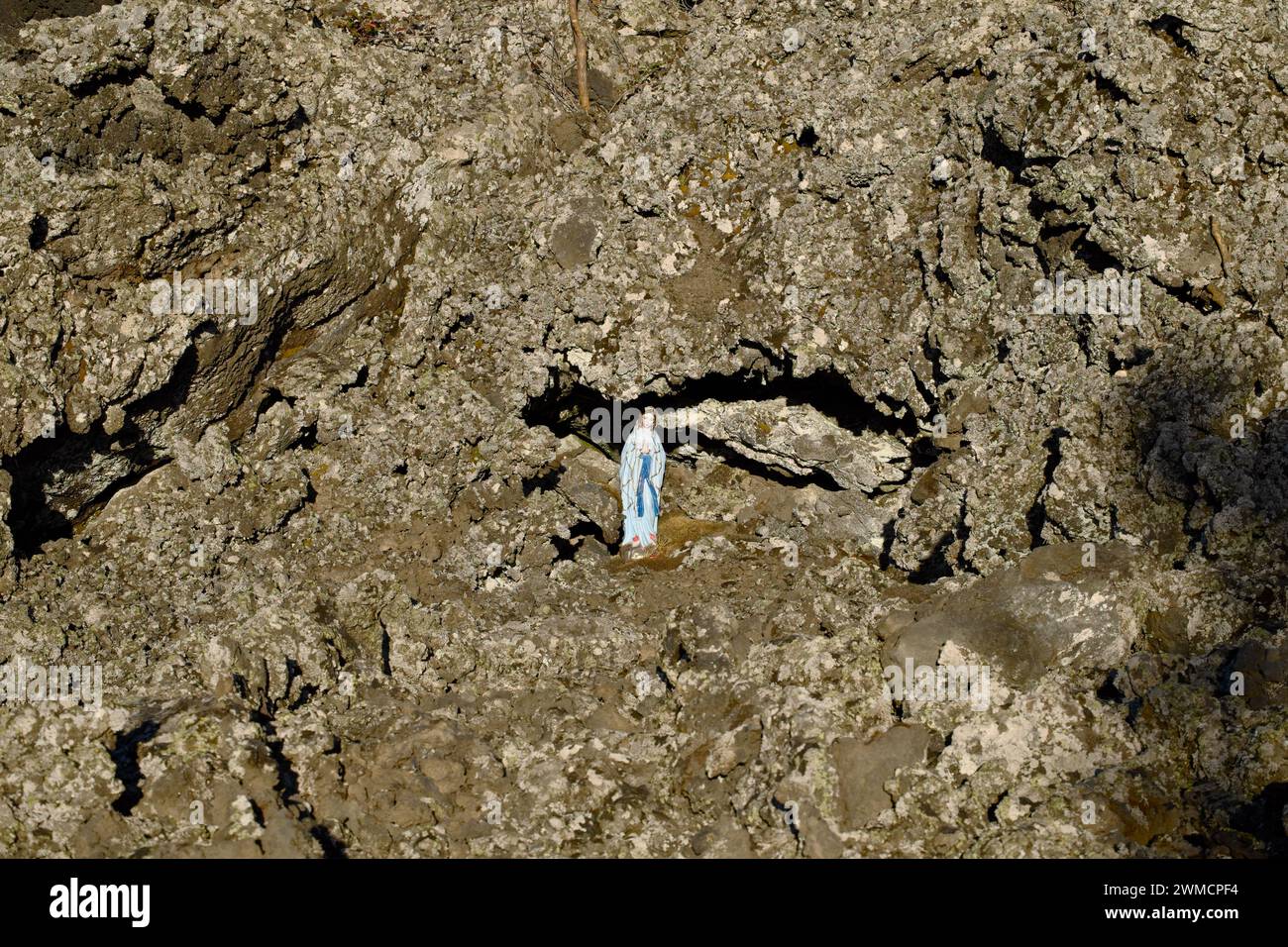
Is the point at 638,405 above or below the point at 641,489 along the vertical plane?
above

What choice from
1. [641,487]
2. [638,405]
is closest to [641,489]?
[641,487]

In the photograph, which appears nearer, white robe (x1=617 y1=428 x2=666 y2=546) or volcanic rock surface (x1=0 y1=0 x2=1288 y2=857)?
volcanic rock surface (x1=0 y1=0 x2=1288 y2=857)

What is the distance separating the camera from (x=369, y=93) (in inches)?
508

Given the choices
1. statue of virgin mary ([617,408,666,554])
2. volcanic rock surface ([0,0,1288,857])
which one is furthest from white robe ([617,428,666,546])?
volcanic rock surface ([0,0,1288,857])

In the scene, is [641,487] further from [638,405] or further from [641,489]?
[638,405]

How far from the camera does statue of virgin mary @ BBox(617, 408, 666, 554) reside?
40.2ft

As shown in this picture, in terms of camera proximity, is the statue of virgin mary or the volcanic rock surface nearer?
the volcanic rock surface

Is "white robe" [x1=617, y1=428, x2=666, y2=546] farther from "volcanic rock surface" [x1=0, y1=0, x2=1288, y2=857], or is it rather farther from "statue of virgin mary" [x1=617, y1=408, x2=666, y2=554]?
"volcanic rock surface" [x1=0, y1=0, x2=1288, y2=857]

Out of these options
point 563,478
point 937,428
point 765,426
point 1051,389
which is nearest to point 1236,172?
point 1051,389

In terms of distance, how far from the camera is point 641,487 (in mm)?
12250

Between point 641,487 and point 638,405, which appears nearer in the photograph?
point 641,487

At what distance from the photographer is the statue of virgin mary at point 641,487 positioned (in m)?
12.2

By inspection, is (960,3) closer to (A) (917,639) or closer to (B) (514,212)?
(B) (514,212)

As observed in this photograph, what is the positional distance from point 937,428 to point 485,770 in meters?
5.02
